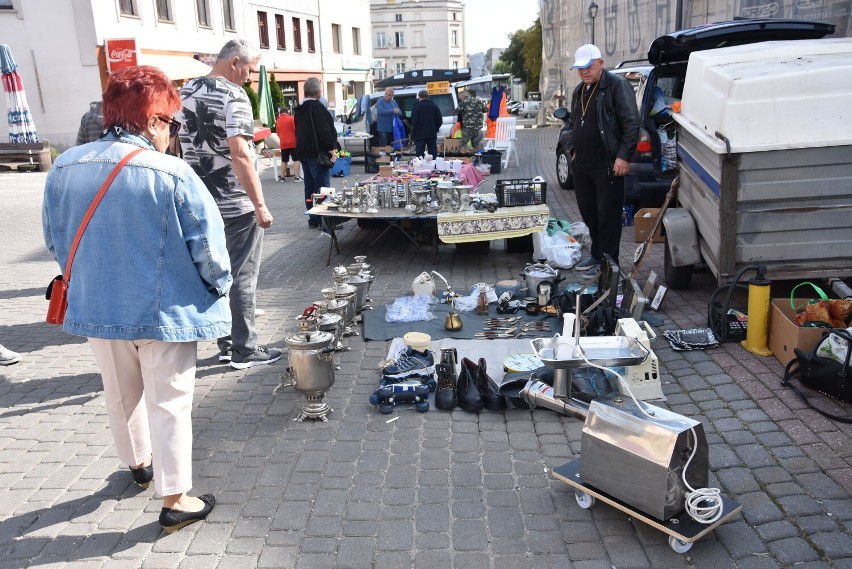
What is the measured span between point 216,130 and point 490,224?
3.35 meters

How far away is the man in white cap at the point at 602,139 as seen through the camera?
6105 mm

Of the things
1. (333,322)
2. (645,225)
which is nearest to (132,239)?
(333,322)

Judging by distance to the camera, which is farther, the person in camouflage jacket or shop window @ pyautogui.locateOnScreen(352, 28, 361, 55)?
shop window @ pyautogui.locateOnScreen(352, 28, 361, 55)

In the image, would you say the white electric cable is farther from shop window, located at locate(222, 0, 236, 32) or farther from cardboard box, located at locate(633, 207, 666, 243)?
shop window, located at locate(222, 0, 236, 32)

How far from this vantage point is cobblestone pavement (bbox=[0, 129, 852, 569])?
293 centimetres

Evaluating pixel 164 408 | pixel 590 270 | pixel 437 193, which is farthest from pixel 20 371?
pixel 590 270

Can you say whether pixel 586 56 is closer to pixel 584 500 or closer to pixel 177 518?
pixel 584 500

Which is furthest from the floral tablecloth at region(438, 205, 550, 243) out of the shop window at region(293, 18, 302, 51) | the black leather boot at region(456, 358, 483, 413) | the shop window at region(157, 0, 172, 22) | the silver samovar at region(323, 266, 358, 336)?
the shop window at region(293, 18, 302, 51)

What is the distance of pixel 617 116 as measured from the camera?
20.2ft

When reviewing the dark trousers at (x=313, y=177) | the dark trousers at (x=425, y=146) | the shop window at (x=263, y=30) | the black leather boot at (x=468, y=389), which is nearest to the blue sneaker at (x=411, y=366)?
the black leather boot at (x=468, y=389)

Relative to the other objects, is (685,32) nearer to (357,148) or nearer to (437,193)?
(437,193)

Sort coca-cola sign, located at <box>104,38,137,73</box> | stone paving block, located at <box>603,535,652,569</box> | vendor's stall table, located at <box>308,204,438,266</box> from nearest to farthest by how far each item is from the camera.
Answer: stone paving block, located at <box>603,535,652,569</box>, vendor's stall table, located at <box>308,204,438,266</box>, coca-cola sign, located at <box>104,38,137,73</box>

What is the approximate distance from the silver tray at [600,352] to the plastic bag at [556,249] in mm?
3274

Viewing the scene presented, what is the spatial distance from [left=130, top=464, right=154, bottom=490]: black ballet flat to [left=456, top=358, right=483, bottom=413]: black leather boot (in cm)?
178
